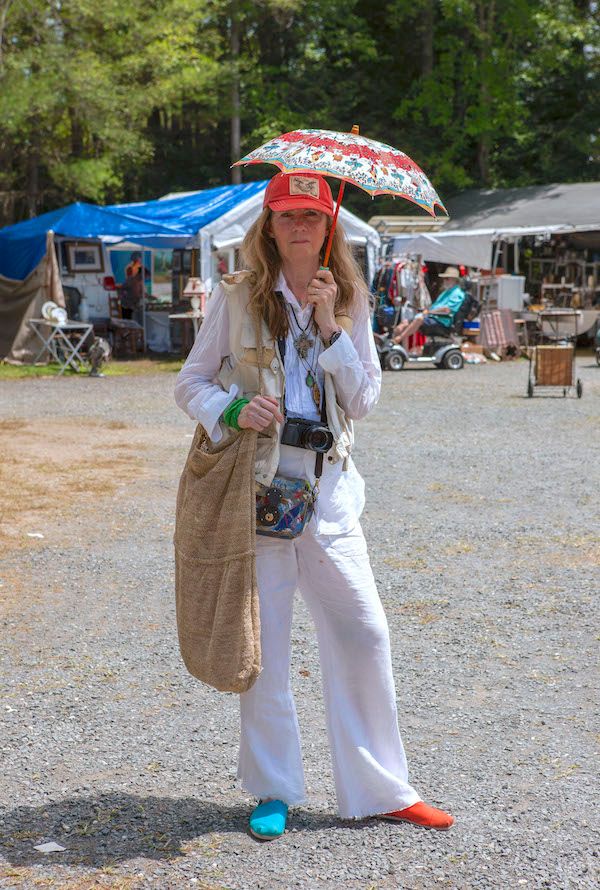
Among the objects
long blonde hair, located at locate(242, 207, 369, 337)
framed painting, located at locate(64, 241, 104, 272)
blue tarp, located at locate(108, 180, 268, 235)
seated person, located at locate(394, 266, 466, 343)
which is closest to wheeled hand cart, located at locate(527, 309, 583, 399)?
seated person, located at locate(394, 266, 466, 343)

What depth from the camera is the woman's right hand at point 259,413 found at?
2.91 meters

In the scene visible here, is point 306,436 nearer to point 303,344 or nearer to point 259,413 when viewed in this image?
point 259,413

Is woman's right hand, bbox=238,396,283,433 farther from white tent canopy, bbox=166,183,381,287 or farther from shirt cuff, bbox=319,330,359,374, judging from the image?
white tent canopy, bbox=166,183,381,287

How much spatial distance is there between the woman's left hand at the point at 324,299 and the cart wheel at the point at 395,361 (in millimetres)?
17091

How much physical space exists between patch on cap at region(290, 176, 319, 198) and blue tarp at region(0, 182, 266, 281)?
1678 centimetres

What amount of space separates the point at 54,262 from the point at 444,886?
18.1 metres

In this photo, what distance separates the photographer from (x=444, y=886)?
2867 mm

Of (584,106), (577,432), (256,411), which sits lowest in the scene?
(577,432)

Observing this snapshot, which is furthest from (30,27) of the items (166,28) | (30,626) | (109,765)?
(109,765)

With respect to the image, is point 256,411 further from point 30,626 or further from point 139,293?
point 139,293

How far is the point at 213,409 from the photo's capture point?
9.90ft

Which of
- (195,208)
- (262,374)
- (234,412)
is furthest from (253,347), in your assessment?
(195,208)

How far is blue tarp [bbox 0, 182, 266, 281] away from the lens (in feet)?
65.0

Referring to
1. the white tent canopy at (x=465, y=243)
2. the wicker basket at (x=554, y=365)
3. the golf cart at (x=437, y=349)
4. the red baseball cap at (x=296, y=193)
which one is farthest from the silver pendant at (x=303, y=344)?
the white tent canopy at (x=465, y=243)
